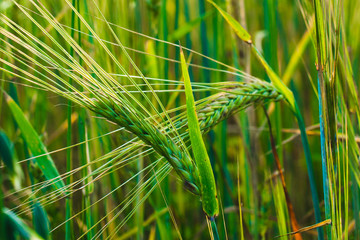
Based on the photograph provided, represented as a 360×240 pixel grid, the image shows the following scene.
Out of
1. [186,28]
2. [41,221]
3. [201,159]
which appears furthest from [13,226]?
[186,28]

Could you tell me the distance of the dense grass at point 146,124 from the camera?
0.44m

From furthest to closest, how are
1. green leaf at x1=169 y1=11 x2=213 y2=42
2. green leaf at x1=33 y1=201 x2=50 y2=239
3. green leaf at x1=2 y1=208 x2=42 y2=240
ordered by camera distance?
green leaf at x1=169 y1=11 x2=213 y2=42 < green leaf at x1=33 y1=201 x2=50 y2=239 < green leaf at x1=2 y1=208 x2=42 y2=240

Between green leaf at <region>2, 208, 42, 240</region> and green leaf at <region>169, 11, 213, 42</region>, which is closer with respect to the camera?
green leaf at <region>2, 208, 42, 240</region>

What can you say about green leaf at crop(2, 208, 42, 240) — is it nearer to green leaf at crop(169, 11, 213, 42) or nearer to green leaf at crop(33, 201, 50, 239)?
green leaf at crop(33, 201, 50, 239)

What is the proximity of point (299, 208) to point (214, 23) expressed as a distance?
0.63 meters

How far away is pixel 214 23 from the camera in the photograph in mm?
924

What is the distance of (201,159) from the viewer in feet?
1.40

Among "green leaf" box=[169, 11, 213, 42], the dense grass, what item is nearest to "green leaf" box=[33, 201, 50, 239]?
the dense grass

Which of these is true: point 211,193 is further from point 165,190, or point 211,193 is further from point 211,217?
point 165,190

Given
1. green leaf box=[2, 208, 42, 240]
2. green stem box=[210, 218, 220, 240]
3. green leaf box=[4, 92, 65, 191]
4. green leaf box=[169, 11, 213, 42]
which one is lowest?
green stem box=[210, 218, 220, 240]

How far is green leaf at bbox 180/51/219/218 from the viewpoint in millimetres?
426

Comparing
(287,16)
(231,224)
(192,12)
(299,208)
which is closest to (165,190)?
(231,224)

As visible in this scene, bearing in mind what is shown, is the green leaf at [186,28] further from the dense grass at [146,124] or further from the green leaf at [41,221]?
the green leaf at [41,221]

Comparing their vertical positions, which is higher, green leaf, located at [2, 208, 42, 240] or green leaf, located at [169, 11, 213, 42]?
green leaf, located at [169, 11, 213, 42]
